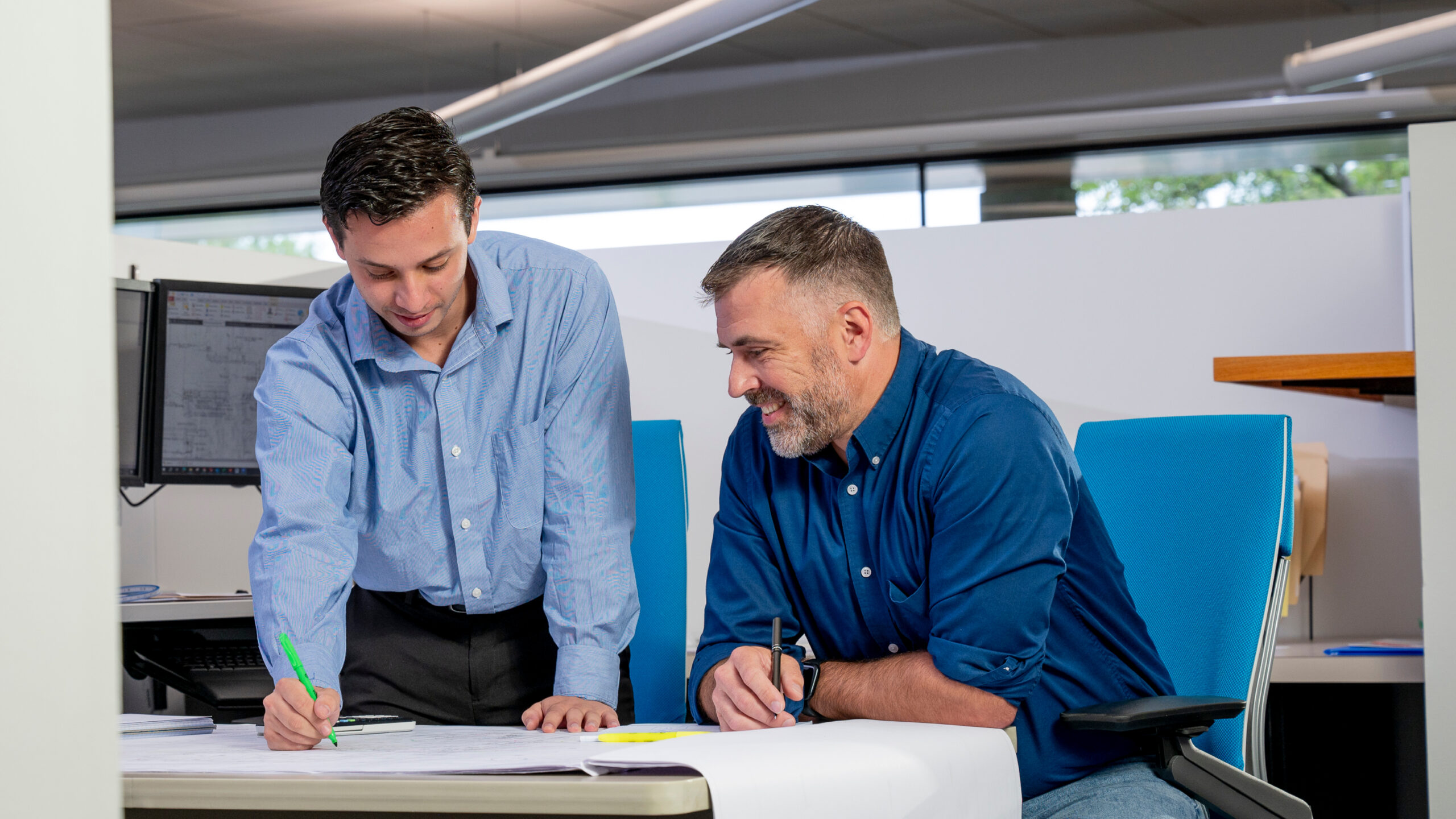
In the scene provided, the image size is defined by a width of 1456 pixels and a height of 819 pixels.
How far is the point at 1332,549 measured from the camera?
2928 mm

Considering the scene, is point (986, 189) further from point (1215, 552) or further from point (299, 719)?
point (299, 719)

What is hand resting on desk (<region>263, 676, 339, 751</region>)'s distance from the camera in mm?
1170

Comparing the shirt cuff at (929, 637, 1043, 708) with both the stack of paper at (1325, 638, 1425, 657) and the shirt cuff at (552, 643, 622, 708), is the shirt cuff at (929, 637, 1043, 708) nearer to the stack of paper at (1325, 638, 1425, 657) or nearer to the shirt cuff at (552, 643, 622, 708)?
the shirt cuff at (552, 643, 622, 708)

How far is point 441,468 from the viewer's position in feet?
5.25

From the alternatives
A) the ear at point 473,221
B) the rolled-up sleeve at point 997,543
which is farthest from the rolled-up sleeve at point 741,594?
the ear at point 473,221

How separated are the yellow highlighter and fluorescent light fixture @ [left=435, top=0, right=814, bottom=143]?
3228 mm

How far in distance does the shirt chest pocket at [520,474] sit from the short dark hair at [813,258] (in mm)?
306

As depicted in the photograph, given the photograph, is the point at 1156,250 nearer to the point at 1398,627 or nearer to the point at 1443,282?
the point at 1443,282

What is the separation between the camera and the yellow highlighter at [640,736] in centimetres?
111

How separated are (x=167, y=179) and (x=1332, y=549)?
275 inches

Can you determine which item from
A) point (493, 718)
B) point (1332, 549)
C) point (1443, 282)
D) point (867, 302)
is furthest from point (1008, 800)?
point (1332, 549)

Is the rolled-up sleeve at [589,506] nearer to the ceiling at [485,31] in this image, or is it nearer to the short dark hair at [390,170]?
the short dark hair at [390,170]

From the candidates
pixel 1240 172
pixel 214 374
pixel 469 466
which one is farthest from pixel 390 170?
pixel 1240 172

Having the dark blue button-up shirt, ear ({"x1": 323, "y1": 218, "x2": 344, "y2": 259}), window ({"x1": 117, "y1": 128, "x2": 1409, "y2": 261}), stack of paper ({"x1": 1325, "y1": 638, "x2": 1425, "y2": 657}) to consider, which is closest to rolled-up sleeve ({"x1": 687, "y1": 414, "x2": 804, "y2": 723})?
the dark blue button-up shirt
